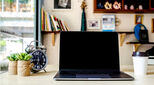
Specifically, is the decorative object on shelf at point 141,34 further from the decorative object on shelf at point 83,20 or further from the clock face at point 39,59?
the clock face at point 39,59

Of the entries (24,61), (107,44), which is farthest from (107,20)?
(24,61)

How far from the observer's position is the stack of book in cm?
293

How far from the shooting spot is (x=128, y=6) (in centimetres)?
315

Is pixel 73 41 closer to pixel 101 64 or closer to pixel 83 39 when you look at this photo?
pixel 83 39

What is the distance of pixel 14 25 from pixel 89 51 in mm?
933

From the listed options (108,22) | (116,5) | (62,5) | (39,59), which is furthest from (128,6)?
(39,59)

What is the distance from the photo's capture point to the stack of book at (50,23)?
293cm

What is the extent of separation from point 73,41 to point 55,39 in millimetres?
2007

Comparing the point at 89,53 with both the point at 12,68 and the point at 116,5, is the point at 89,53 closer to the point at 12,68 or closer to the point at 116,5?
the point at 12,68

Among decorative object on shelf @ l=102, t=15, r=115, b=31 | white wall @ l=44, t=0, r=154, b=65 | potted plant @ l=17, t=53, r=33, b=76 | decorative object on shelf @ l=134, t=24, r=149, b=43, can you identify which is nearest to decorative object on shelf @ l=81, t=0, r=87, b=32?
white wall @ l=44, t=0, r=154, b=65

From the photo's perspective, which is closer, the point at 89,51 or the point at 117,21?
the point at 89,51

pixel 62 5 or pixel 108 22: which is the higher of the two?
pixel 62 5

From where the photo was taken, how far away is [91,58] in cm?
117

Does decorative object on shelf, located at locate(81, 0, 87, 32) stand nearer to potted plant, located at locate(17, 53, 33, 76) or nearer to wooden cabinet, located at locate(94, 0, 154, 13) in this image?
wooden cabinet, located at locate(94, 0, 154, 13)
